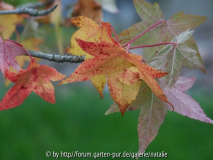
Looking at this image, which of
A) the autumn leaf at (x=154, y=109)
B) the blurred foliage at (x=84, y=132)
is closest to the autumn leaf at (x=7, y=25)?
the autumn leaf at (x=154, y=109)

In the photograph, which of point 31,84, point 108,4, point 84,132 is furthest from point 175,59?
point 84,132

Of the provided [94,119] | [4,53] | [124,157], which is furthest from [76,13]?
[94,119]

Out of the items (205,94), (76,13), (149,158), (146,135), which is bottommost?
(205,94)

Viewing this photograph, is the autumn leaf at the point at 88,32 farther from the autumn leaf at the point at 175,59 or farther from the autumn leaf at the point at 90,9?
the autumn leaf at the point at 90,9

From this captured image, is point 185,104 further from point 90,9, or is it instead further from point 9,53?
point 90,9

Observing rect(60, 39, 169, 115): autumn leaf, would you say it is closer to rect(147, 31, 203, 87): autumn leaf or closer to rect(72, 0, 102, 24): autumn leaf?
rect(147, 31, 203, 87): autumn leaf

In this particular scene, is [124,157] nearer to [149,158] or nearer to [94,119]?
[149,158]

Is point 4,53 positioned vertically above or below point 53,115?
above
